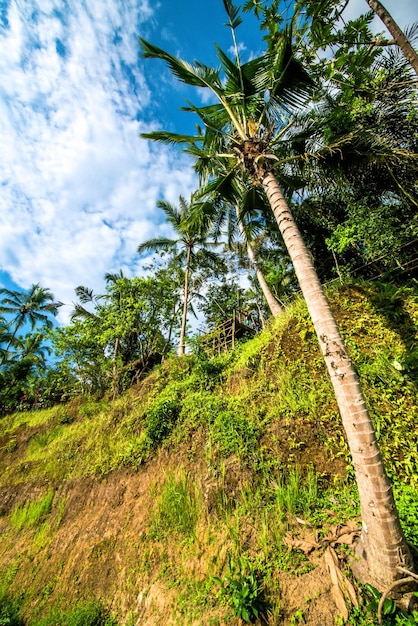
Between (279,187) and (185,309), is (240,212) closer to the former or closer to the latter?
(279,187)

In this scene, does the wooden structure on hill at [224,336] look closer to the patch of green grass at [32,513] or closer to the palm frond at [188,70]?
the patch of green grass at [32,513]

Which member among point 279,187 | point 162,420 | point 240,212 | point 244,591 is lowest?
point 244,591

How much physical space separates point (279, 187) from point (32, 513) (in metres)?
→ 9.41

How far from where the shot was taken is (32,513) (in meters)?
6.70

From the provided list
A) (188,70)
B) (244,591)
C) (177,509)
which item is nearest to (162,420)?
(177,509)

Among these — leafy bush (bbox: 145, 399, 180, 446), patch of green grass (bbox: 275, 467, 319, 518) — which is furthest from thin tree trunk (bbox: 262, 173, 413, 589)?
leafy bush (bbox: 145, 399, 180, 446)

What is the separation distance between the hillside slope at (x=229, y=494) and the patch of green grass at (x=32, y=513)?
0.11 ft

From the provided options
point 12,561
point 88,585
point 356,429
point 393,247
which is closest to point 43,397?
point 12,561

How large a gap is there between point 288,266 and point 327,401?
1116 cm

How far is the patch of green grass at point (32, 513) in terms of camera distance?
21.4 ft

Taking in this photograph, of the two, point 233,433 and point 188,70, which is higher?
point 188,70

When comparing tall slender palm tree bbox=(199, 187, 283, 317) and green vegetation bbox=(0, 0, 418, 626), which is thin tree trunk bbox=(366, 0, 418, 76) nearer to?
green vegetation bbox=(0, 0, 418, 626)

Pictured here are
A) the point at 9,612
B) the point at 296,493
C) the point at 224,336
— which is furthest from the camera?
the point at 224,336

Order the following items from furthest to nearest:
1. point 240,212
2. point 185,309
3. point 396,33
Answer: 1. point 185,309
2. point 240,212
3. point 396,33
